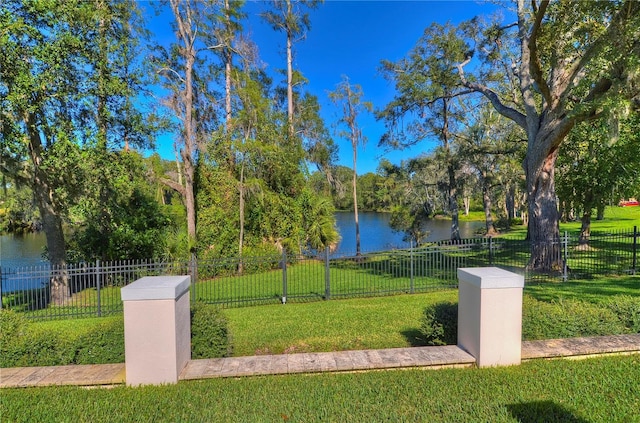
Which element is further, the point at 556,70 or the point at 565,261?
the point at 556,70

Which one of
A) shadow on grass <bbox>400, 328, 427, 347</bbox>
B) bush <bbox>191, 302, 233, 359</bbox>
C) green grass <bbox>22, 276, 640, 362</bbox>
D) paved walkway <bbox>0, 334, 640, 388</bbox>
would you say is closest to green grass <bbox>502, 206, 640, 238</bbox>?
green grass <bbox>22, 276, 640, 362</bbox>

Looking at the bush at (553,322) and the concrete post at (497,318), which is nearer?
the concrete post at (497,318)

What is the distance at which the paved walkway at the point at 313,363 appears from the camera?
329 centimetres

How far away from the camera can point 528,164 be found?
1174cm

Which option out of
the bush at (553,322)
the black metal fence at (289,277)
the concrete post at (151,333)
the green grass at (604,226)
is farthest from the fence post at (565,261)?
the green grass at (604,226)

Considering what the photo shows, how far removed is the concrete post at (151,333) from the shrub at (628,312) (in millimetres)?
5287

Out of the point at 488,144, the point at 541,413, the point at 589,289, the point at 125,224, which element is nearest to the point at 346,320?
the point at 541,413

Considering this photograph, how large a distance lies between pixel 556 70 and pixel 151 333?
13457 mm

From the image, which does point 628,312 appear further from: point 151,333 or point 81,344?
point 81,344

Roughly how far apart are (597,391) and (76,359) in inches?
200

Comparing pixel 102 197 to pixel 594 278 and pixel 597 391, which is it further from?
pixel 594 278

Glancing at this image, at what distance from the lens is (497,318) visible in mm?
3490

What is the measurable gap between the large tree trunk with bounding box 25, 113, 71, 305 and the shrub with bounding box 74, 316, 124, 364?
7.79m

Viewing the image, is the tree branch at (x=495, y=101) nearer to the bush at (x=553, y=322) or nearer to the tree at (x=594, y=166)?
the tree at (x=594, y=166)
